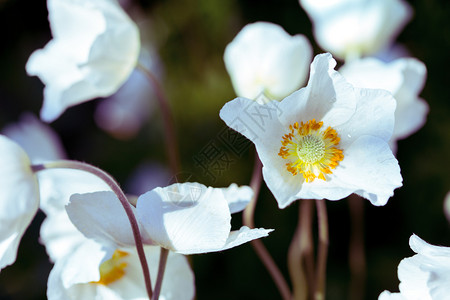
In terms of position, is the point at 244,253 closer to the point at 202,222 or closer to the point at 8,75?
the point at 202,222

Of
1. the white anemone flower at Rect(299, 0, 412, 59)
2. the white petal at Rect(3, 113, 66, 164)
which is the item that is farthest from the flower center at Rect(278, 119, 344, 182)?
the white petal at Rect(3, 113, 66, 164)

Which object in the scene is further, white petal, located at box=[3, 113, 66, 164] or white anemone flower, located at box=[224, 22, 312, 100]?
white petal, located at box=[3, 113, 66, 164]

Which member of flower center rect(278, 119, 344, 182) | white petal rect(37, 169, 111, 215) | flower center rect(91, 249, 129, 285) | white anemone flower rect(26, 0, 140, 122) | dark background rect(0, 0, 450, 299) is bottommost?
dark background rect(0, 0, 450, 299)

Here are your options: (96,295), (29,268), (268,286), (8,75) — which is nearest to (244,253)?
(268,286)

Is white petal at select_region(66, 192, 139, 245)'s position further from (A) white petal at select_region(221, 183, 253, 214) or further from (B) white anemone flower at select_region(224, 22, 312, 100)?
(B) white anemone flower at select_region(224, 22, 312, 100)

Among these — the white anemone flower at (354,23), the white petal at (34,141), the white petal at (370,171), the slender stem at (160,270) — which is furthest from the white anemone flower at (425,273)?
the white petal at (34,141)

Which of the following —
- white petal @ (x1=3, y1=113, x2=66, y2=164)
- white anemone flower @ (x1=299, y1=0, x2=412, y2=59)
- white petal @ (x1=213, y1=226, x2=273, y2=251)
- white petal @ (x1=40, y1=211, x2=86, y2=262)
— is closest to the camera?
white petal @ (x1=213, y1=226, x2=273, y2=251)

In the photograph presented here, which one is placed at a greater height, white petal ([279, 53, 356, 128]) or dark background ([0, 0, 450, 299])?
white petal ([279, 53, 356, 128])

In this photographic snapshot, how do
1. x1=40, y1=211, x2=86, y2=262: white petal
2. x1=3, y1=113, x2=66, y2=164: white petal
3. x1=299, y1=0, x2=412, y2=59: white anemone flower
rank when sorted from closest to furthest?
x1=40, y1=211, x2=86, y2=262: white petal → x1=299, y1=0, x2=412, y2=59: white anemone flower → x1=3, y1=113, x2=66, y2=164: white petal

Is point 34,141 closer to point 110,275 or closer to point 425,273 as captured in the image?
point 110,275
